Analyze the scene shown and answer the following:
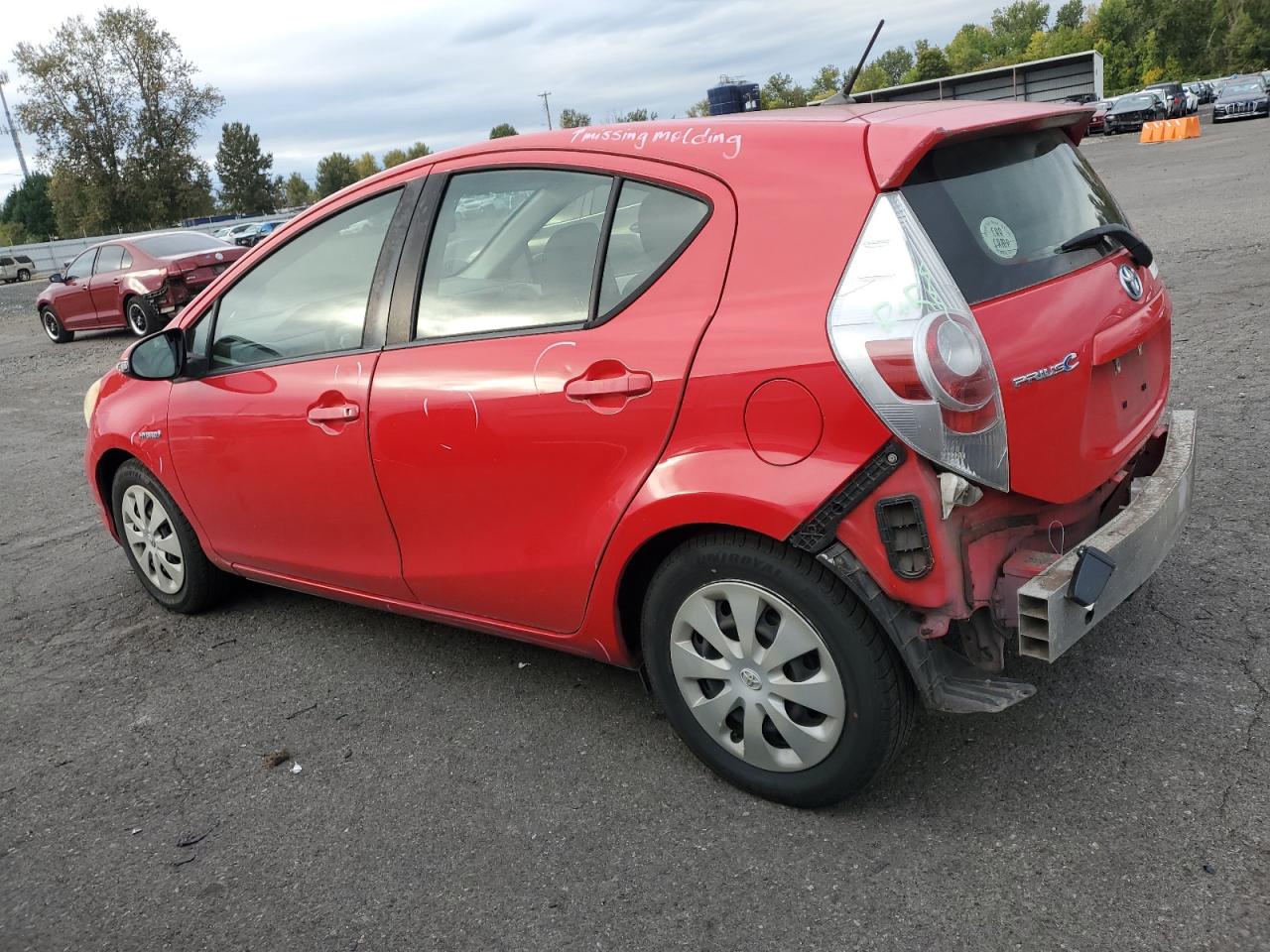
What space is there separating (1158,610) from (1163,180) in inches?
722

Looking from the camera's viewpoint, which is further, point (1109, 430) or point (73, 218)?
point (73, 218)

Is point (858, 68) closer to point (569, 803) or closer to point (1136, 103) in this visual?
point (569, 803)

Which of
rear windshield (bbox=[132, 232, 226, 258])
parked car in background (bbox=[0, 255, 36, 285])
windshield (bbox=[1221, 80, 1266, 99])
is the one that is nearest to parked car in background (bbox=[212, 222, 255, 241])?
parked car in background (bbox=[0, 255, 36, 285])

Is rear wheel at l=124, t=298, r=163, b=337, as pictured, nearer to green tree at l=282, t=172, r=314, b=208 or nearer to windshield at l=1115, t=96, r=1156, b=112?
windshield at l=1115, t=96, r=1156, b=112

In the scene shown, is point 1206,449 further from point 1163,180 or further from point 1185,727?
point 1163,180

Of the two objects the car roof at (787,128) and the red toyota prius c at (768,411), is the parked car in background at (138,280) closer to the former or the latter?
the red toyota prius c at (768,411)

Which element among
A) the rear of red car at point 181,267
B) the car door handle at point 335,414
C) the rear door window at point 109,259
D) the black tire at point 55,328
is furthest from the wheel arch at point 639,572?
the black tire at point 55,328

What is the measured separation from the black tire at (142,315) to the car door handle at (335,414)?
13595 mm

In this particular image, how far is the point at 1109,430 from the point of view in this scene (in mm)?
2871

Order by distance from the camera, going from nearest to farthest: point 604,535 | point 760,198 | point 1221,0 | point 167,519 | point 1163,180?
point 760,198 < point 604,535 < point 167,519 < point 1163,180 < point 1221,0

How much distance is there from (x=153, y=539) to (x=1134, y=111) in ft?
162

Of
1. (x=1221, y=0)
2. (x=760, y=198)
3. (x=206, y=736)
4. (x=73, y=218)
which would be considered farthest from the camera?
(x=1221, y=0)

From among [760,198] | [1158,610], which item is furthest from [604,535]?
[1158,610]

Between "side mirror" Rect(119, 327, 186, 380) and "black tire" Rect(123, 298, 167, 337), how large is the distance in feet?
41.1
